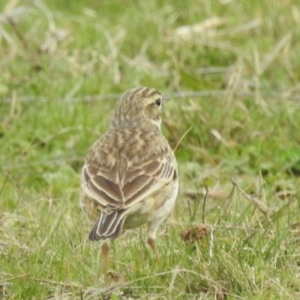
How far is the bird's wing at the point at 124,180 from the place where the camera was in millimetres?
5750

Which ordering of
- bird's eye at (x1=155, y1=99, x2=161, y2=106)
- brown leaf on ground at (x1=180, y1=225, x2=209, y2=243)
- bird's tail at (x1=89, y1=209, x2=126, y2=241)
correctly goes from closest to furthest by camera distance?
bird's tail at (x1=89, y1=209, x2=126, y2=241) < brown leaf on ground at (x1=180, y1=225, x2=209, y2=243) < bird's eye at (x1=155, y1=99, x2=161, y2=106)

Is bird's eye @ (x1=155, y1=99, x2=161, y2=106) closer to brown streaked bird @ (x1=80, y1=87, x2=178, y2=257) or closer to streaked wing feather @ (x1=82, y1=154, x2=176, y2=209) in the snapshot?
brown streaked bird @ (x1=80, y1=87, x2=178, y2=257)

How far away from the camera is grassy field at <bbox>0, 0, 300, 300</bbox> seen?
223 inches

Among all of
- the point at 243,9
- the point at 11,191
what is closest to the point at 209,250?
the point at 11,191

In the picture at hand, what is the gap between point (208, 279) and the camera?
5.52m

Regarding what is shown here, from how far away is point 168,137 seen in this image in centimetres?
916

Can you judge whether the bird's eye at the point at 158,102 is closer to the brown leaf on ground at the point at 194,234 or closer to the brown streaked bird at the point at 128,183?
the brown streaked bird at the point at 128,183

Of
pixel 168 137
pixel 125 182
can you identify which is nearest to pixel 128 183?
pixel 125 182

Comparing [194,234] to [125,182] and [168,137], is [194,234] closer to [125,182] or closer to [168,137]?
[125,182]

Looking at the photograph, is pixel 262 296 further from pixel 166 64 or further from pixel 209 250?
pixel 166 64

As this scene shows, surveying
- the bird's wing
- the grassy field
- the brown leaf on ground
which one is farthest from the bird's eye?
the brown leaf on ground

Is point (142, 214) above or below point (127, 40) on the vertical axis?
above

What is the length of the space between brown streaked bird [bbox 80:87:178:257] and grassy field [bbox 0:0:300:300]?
21cm

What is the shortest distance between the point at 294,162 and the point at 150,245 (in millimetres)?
2927
